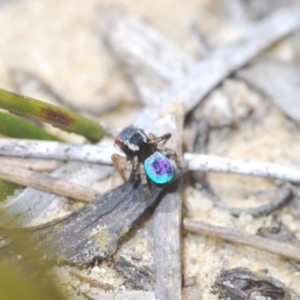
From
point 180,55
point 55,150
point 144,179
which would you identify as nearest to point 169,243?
point 144,179

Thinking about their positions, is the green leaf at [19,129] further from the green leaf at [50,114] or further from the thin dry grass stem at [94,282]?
the thin dry grass stem at [94,282]

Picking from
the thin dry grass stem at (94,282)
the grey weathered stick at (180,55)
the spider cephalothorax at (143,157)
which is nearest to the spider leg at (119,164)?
the spider cephalothorax at (143,157)

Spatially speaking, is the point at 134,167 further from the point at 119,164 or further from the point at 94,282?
the point at 94,282

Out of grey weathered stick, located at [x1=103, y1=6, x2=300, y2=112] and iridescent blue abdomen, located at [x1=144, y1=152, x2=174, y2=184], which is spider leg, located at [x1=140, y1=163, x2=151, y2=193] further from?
grey weathered stick, located at [x1=103, y1=6, x2=300, y2=112]

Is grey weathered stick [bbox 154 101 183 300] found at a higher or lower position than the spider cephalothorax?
lower

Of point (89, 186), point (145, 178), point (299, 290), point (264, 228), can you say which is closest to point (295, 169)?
point (264, 228)

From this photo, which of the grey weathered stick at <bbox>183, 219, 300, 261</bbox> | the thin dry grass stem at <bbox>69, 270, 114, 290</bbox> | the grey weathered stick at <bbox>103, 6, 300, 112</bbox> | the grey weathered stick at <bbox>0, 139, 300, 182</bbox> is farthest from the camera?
the grey weathered stick at <bbox>103, 6, 300, 112</bbox>

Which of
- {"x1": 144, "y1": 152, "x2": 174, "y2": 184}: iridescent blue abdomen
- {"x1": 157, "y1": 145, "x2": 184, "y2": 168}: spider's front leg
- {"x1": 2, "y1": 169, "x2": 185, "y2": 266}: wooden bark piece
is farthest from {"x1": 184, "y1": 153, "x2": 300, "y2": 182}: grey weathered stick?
{"x1": 2, "y1": 169, "x2": 185, "y2": 266}: wooden bark piece

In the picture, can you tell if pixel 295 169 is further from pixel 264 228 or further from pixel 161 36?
pixel 161 36
